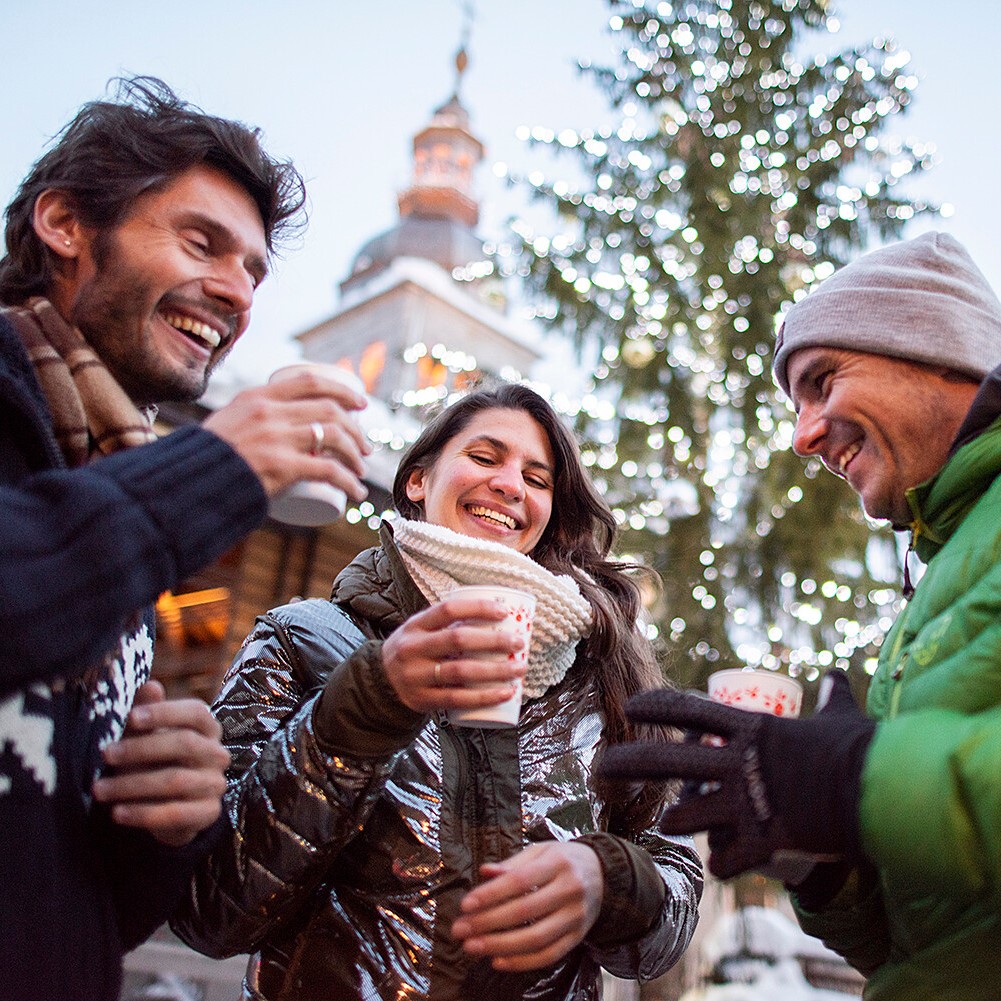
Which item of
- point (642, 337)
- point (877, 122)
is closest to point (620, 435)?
point (642, 337)

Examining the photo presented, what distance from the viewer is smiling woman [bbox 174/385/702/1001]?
5.23ft

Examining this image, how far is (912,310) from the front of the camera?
1945mm

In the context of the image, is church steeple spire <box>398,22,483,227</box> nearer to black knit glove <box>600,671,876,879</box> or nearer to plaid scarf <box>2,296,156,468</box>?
plaid scarf <box>2,296,156,468</box>

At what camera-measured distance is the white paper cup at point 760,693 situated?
5.98 ft

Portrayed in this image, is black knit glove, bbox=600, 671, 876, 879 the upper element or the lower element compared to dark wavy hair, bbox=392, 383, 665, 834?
lower

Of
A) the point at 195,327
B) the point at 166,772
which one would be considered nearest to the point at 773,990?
the point at 166,772

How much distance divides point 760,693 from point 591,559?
36.1 inches

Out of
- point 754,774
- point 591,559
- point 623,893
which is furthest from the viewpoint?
point 591,559

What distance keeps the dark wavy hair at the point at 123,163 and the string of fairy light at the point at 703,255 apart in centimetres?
571

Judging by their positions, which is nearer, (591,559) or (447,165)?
(591,559)

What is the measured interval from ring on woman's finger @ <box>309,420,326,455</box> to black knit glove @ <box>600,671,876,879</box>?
0.64 meters

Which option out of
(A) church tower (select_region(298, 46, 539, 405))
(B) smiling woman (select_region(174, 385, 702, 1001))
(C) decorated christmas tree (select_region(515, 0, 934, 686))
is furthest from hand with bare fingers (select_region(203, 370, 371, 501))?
(A) church tower (select_region(298, 46, 539, 405))

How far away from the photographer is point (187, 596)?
11320 millimetres

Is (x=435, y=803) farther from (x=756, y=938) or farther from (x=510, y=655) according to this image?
(x=756, y=938)
